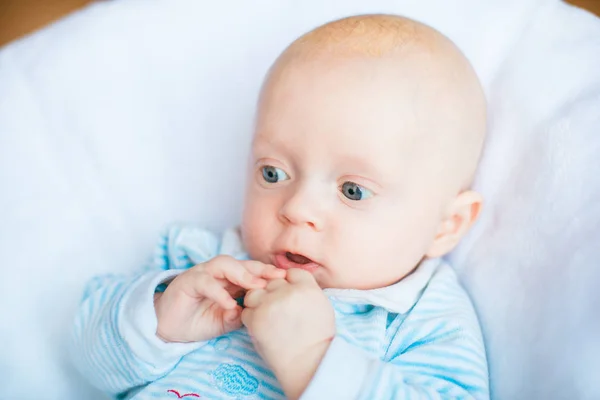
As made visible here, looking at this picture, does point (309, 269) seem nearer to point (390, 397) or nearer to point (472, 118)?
point (390, 397)

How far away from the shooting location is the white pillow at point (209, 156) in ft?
2.68

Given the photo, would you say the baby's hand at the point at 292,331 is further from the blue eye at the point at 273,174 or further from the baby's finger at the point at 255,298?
the blue eye at the point at 273,174

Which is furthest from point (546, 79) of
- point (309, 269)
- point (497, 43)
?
point (309, 269)

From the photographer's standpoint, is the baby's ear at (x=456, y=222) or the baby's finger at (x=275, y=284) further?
the baby's ear at (x=456, y=222)

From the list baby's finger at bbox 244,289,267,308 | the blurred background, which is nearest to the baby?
baby's finger at bbox 244,289,267,308

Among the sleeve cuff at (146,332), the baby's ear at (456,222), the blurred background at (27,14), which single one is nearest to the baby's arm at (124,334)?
the sleeve cuff at (146,332)

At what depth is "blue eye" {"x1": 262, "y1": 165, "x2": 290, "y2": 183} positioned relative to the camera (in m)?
0.80

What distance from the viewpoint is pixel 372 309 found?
83 centimetres

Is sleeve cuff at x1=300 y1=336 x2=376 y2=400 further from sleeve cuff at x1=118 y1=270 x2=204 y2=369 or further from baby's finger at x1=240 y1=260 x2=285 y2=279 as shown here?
sleeve cuff at x1=118 y1=270 x2=204 y2=369

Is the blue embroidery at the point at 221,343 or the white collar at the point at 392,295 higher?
the white collar at the point at 392,295

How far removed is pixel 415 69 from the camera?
79 centimetres

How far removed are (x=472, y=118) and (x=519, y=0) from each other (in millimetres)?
323

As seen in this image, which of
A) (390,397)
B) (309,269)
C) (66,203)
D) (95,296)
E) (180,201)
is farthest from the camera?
(180,201)

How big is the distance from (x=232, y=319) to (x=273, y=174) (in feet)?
0.62
